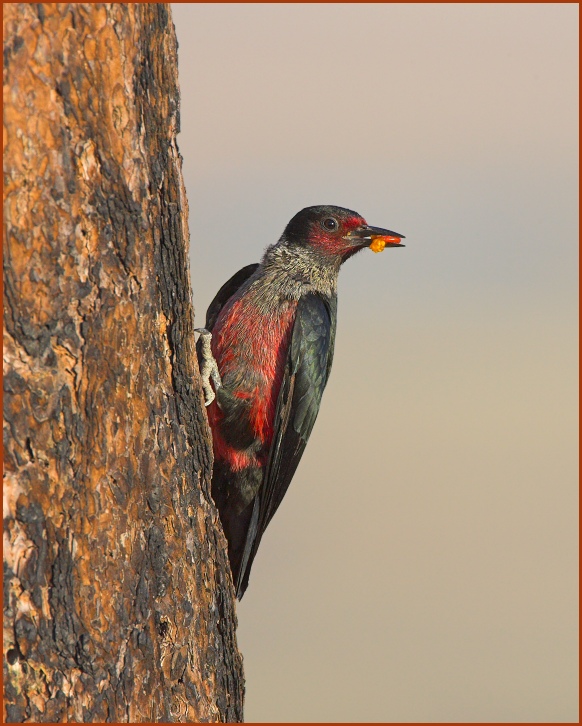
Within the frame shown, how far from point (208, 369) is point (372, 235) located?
5.34 feet

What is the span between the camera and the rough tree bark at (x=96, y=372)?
8.25ft

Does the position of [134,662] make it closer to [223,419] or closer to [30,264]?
[30,264]

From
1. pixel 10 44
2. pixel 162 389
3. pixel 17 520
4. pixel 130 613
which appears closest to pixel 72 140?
pixel 10 44

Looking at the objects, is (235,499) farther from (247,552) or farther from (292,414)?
(292,414)

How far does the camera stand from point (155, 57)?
2.85 meters

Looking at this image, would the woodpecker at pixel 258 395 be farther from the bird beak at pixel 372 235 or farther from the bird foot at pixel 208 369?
the bird beak at pixel 372 235

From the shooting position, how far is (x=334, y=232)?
552 centimetres

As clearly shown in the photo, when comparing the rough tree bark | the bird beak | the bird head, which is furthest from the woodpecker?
the rough tree bark

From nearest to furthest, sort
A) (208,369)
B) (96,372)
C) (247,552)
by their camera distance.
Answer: (96,372) < (208,369) < (247,552)

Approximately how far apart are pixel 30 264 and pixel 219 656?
1.66 metres

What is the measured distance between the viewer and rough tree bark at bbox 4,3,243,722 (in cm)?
252

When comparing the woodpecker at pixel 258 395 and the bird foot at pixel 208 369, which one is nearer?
the bird foot at pixel 208 369

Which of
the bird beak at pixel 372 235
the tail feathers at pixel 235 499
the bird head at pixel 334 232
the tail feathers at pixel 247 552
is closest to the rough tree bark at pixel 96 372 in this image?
the tail feathers at pixel 247 552

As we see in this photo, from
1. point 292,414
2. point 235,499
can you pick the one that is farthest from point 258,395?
point 235,499
